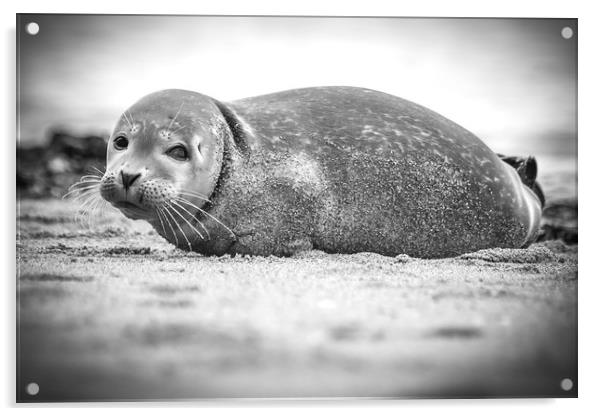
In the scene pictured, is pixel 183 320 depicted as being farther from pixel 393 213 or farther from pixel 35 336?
pixel 393 213

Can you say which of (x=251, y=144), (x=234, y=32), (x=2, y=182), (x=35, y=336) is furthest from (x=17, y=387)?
(x=234, y=32)

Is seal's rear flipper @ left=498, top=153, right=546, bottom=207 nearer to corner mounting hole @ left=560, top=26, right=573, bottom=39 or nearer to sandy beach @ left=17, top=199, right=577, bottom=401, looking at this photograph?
corner mounting hole @ left=560, top=26, right=573, bottom=39

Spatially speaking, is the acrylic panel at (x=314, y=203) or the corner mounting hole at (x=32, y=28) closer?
A: the acrylic panel at (x=314, y=203)

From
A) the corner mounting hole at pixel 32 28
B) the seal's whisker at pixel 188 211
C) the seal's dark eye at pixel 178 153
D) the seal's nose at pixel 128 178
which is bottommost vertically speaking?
the seal's whisker at pixel 188 211

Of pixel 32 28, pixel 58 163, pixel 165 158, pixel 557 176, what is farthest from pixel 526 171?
pixel 58 163

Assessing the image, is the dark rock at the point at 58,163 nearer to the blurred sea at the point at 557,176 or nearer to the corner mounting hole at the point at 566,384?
the blurred sea at the point at 557,176

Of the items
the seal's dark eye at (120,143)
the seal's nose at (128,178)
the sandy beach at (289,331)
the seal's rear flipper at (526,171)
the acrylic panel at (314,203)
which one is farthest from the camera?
the seal's rear flipper at (526,171)

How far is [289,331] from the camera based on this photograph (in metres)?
2.74

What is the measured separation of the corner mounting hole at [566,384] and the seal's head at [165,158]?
5.87 feet

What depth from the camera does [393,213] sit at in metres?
3.82

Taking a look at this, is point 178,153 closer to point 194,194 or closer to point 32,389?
point 194,194

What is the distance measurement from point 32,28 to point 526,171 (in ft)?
9.36

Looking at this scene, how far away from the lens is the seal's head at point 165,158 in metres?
3.43

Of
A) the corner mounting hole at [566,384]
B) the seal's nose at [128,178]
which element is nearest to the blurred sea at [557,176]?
the corner mounting hole at [566,384]
